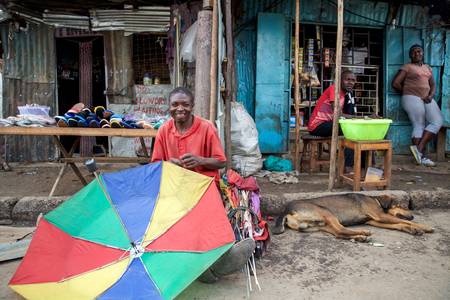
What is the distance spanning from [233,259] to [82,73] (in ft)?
19.1

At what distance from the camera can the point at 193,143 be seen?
11.0ft

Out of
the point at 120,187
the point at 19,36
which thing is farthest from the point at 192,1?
the point at 120,187

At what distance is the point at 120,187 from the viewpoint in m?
2.85

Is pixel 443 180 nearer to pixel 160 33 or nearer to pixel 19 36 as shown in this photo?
pixel 160 33

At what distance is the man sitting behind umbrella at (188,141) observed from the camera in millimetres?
3225

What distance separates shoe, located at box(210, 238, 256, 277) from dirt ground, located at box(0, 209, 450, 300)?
0.16 m

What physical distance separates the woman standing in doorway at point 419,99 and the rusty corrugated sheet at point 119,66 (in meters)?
4.95

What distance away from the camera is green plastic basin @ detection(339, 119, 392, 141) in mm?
4637

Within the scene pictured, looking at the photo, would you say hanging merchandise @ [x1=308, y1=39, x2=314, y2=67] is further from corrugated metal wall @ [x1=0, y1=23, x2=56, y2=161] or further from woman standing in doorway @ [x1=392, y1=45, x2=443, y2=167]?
corrugated metal wall @ [x1=0, y1=23, x2=56, y2=161]

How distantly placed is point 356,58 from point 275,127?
91.7 inches

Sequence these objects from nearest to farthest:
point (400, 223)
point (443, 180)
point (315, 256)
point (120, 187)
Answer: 1. point (120, 187)
2. point (315, 256)
3. point (400, 223)
4. point (443, 180)

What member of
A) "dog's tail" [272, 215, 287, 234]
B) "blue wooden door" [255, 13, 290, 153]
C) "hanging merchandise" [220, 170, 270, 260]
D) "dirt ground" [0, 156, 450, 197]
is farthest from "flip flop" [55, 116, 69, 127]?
"blue wooden door" [255, 13, 290, 153]

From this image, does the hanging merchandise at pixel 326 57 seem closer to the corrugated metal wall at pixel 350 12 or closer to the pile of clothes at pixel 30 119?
the corrugated metal wall at pixel 350 12

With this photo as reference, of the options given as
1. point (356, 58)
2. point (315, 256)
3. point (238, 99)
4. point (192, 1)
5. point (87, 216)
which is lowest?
point (315, 256)
